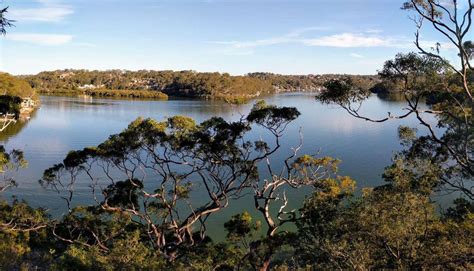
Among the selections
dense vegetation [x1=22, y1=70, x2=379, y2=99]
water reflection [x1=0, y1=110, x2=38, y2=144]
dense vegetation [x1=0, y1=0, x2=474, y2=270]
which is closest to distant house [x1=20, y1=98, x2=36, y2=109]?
water reflection [x1=0, y1=110, x2=38, y2=144]

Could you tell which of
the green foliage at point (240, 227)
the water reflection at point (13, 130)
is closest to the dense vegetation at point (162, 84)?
the water reflection at point (13, 130)

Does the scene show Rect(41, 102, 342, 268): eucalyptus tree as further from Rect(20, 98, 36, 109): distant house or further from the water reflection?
Rect(20, 98, 36, 109): distant house

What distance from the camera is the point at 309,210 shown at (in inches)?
394

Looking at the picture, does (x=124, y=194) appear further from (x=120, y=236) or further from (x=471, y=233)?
(x=471, y=233)

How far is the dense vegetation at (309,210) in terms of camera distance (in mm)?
5688

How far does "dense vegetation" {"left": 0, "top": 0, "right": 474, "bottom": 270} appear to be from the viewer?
569cm

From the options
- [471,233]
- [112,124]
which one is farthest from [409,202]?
[112,124]

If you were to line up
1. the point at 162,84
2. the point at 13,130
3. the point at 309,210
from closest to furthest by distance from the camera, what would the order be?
the point at 309,210 → the point at 13,130 → the point at 162,84

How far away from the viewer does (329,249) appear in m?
5.72

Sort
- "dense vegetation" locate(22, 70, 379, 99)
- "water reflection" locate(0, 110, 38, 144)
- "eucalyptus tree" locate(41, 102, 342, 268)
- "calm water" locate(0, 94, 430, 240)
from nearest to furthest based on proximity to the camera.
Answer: "eucalyptus tree" locate(41, 102, 342, 268)
"calm water" locate(0, 94, 430, 240)
"water reflection" locate(0, 110, 38, 144)
"dense vegetation" locate(22, 70, 379, 99)

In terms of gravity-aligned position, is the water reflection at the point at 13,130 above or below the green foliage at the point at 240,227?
below

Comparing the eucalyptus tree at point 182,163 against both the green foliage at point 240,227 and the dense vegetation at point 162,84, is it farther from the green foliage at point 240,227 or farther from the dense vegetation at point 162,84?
the dense vegetation at point 162,84

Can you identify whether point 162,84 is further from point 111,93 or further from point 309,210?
point 309,210

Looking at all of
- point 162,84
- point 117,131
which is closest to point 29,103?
point 117,131
